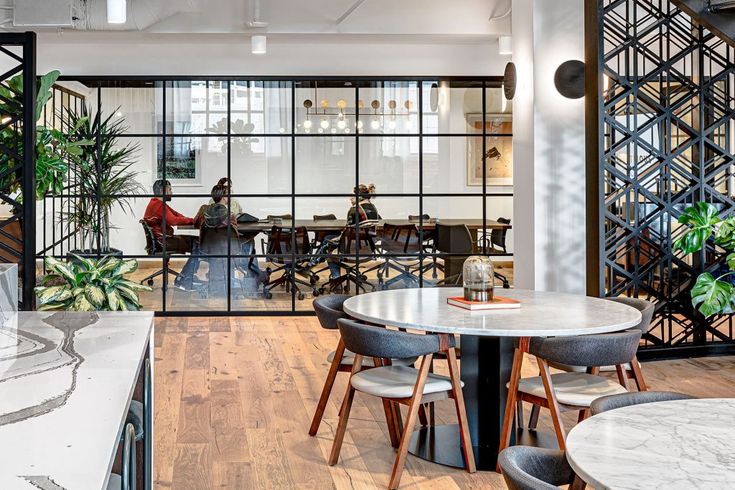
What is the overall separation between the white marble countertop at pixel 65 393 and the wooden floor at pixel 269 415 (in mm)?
1307

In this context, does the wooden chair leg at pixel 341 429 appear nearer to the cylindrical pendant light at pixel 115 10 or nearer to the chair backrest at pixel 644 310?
the chair backrest at pixel 644 310

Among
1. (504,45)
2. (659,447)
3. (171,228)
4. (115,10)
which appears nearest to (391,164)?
(504,45)

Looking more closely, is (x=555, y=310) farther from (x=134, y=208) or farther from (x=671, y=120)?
(x=134, y=208)

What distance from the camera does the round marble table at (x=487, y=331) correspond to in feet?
11.4

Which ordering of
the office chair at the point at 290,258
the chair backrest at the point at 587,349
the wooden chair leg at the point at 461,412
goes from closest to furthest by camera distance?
1. the chair backrest at the point at 587,349
2. the wooden chair leg at the point at 461,412
3. the office chair at the point at 290,258

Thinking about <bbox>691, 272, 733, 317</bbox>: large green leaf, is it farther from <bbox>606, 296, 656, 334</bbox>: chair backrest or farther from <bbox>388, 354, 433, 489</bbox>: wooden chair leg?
<bbox>388, 354, 433, 489</bbox>: wooden chair leg

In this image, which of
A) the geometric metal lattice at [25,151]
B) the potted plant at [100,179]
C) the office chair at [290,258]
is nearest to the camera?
the geometric metal lattice at [25,151]

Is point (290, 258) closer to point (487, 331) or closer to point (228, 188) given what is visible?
point (228, 188)

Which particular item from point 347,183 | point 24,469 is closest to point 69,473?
point 24,469

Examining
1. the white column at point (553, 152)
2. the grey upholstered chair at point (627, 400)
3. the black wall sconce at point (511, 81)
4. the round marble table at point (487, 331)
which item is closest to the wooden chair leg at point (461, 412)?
the round marble table at point (487, 331)

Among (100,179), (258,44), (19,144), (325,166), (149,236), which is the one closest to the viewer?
(19,144)

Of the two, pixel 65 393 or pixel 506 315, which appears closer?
pixel 65 393

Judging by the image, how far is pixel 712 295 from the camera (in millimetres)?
5535

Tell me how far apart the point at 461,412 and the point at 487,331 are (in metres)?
0.45
